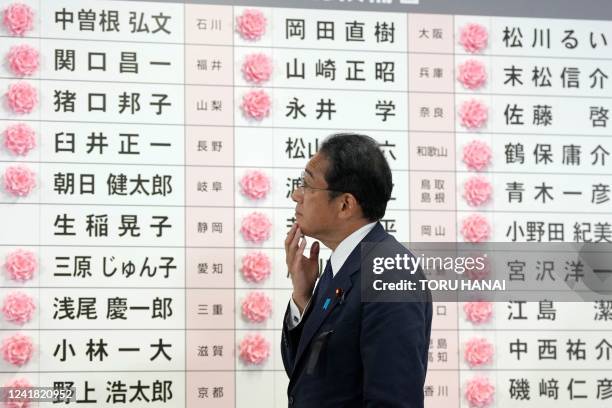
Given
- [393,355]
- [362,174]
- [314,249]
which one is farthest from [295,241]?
[393,355]

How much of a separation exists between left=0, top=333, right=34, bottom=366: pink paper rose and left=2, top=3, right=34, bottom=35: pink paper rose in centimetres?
105

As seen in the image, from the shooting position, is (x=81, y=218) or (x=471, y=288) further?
(x=471, y=288)

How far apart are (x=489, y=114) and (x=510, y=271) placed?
1.97ft

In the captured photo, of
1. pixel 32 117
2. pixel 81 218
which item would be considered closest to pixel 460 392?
pixel 81 218

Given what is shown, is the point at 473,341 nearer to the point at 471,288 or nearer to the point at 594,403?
the point at 471,288

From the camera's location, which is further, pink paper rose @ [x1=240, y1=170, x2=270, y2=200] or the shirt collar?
pink paper rose @ [x1=240, y1=170, x2=270, y2=200]

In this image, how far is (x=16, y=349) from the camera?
2973 mm

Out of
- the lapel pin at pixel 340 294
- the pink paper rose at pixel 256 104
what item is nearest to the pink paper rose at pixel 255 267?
the pink paper rose at pixel 256 104

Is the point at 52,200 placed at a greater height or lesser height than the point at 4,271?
greater

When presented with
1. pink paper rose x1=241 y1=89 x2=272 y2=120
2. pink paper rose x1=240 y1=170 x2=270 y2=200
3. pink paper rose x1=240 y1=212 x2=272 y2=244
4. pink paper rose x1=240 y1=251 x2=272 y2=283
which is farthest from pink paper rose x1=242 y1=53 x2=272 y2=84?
pink paper rose x1=240 y1=251 x2=272 y2=283

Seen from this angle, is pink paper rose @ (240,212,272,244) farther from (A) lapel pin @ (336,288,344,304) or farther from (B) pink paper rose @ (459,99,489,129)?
(A) lapel pin @ (336,288,344,304)

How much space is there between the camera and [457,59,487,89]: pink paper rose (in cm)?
334

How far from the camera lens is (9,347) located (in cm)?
297

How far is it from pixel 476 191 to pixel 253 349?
1.01m
